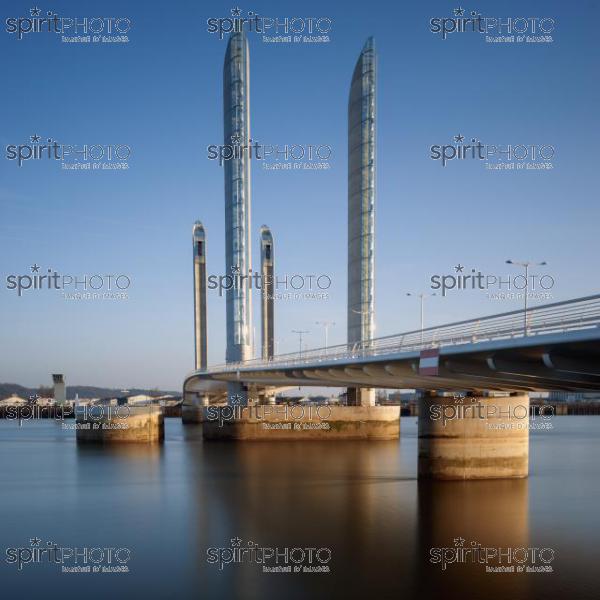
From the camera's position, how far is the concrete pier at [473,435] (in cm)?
3594

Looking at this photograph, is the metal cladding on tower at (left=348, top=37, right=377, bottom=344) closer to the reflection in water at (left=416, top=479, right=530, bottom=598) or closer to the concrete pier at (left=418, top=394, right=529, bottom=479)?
the concrete pier at (left=418, top=394, right=529, bottom=479)

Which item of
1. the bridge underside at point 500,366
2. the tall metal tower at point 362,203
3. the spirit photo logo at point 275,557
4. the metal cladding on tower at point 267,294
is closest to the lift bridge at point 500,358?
the bridge underside at point 500,366

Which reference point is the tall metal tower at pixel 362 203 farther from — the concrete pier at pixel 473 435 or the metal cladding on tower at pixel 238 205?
the concrete pier at pixel 473 435

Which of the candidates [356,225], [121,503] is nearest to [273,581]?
[121,503]

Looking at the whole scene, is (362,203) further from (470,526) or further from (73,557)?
(73,557)

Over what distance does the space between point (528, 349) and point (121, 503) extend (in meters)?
21.9

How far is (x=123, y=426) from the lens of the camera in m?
64.2

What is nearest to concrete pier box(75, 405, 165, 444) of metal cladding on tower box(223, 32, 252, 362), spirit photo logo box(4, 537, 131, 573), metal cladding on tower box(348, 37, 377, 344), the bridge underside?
metal cladding on tower box(223, 32, 252, 362)

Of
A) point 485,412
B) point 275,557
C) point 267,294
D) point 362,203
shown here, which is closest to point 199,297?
point 267,294

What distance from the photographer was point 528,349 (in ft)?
69.1

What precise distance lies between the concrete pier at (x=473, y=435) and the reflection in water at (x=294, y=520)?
2.90 feet

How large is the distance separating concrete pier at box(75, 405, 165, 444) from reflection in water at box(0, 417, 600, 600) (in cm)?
933

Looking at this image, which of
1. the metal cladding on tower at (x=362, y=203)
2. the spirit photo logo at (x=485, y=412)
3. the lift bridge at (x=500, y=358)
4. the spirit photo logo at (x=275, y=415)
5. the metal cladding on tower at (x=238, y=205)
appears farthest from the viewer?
the metal cladding on tower at (x=238, y=205)

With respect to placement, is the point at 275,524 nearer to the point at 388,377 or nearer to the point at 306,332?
the point at 388,377
